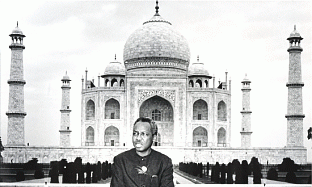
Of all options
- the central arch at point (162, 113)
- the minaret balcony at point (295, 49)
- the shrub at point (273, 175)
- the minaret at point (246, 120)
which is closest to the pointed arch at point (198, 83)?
the minaret at point (246, 120)

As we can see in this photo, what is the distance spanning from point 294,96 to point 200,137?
456 centimetres

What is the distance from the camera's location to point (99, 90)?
2028 centimetres

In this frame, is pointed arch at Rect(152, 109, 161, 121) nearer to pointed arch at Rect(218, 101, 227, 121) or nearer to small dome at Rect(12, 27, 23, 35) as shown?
pointed arch at Rect(218, 101, 227, 121)

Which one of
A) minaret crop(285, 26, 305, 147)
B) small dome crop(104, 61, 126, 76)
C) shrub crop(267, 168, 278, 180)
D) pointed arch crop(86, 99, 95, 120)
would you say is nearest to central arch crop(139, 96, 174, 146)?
pointed arch crop(86, 99, 95, 120)

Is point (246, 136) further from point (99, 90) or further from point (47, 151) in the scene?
point (47, 151)

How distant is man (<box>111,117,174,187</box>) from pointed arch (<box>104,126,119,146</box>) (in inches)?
720

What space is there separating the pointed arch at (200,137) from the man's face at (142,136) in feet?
60.2

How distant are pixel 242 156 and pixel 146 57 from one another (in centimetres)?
693

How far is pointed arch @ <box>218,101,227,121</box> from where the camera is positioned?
68.9ft

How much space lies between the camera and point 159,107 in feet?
67.9

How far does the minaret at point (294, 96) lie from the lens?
17625mm

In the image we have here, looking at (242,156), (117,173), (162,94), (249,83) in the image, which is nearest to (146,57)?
(162,94)

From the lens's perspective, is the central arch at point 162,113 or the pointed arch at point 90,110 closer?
the central arch at point 162,113

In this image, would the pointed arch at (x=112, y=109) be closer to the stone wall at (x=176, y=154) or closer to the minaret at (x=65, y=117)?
the minaret at (x=65, y=117)
